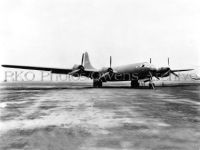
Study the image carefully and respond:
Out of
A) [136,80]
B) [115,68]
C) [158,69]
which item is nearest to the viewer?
[158,69]

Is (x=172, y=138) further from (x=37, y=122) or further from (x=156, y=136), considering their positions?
(x=37, y=122)

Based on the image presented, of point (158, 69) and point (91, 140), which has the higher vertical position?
point (158, 69)

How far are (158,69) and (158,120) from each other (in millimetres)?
26449

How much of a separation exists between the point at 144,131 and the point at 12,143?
147 inches

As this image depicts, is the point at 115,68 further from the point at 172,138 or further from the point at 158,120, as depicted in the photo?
the point at 172,138

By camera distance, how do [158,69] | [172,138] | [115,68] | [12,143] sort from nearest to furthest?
[12,143] → [172,138] → [158,69] → [115,68]

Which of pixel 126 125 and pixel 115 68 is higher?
pixel 115 68

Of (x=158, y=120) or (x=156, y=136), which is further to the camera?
(x=158, y=120)

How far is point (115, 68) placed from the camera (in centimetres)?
4216

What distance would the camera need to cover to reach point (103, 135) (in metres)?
7.25

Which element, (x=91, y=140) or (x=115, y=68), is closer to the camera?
(x=91, y=140)

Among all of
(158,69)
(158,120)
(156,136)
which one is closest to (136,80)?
(158,69)

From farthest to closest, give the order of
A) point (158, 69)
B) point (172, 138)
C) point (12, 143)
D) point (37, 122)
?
point (158, 69) < point (37, 122) < point (172, 138) < point (12, 143)

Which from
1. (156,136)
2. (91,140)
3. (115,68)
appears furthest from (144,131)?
(115,68)
